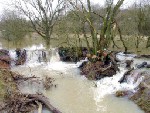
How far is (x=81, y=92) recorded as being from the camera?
49.6 feet

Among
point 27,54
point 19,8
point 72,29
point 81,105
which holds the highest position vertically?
point 19,8

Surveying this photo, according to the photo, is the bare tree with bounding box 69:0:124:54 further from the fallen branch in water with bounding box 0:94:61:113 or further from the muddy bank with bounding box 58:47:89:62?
the fallen branch in water with bounding box 0:94:61:113

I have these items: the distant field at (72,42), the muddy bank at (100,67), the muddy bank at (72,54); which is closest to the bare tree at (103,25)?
the muddy bank at (100,67)

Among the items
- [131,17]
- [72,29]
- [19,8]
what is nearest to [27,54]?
[72,29]

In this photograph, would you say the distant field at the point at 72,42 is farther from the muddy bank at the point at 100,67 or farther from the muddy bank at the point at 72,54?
the muddy bank at the point at 100,67

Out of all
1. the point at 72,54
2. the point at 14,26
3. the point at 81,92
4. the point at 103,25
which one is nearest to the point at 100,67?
the point at 81,92

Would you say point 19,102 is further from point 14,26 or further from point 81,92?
point 14,26

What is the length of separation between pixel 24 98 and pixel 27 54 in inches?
523

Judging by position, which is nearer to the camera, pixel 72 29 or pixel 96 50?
pixel 96 50

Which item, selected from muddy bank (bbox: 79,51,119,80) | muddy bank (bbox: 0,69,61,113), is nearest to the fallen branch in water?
muddy bank (bbox: 0,69,61,113)

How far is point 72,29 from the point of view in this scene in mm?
24500

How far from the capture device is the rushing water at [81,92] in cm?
1270

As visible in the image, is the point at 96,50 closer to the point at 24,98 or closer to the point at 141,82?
the point at 141,82

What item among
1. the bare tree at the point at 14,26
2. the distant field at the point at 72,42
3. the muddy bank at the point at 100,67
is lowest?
the muddy bank at the point at 100,67
